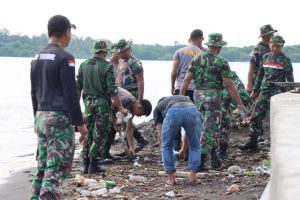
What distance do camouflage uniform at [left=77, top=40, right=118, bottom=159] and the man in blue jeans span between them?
1.29 m

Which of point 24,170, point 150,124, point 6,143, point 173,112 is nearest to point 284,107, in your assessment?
point 173,112

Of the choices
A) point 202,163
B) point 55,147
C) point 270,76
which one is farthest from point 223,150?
point 55,147

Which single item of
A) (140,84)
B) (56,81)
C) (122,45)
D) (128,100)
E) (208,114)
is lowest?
(208,114)

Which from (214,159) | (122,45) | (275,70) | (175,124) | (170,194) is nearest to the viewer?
(170,194)

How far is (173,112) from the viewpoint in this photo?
746 cm

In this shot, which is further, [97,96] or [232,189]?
[97,96]

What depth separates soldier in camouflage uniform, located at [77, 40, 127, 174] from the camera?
349 inches

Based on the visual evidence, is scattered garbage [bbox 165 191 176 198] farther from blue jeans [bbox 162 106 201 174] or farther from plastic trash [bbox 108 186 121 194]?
plastic trash [bbox 108 186 121 194]

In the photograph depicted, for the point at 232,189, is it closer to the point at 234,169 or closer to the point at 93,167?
the point at 234,169

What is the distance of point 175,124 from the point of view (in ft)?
24.6

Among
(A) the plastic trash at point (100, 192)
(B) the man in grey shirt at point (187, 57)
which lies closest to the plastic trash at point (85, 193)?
(A) the plastic trash at point (100, 192)

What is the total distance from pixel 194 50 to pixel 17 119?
703 inches

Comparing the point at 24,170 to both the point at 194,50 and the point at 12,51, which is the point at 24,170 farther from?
the point at 12,51

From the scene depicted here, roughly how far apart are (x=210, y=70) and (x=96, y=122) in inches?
69.7
